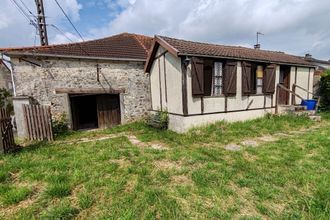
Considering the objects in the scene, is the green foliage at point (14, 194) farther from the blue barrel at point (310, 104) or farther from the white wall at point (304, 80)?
the white wall at point (304, 80)

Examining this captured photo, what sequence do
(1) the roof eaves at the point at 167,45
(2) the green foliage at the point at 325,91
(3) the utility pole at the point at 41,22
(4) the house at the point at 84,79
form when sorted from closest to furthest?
(1) the roof eaves at the point at 167,45 → (4) the house at the point at 84,79 → (2) the green foliage at the point at 325,91 → (3) the utility pole at the point at 41,22

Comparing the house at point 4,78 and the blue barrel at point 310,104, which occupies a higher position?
the house at point 4,78

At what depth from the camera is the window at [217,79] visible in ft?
27.2

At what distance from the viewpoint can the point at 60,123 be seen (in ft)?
29.4

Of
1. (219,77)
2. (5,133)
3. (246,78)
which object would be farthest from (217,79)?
(5,133)

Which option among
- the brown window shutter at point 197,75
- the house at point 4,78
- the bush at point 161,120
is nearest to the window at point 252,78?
the brown window shutter at point 197,75

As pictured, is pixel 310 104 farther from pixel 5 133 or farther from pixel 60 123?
pixel 5 133

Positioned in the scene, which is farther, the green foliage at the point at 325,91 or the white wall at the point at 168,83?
the green foliage at the point at 325,91

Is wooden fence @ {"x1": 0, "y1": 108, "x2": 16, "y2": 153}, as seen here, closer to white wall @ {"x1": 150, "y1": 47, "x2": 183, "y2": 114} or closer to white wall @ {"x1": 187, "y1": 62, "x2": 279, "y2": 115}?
white wall @ {"x1": 150, "y1": 47, "x2": 183, "y2": 114}

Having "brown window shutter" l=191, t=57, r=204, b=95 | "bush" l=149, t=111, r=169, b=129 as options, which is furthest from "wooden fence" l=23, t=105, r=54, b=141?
"brown window shutter" l=191, t=57, r=204, b=95

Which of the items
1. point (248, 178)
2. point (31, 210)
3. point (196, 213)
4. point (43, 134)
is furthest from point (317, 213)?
point (43, 134)

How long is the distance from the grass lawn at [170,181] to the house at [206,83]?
5.93 feet

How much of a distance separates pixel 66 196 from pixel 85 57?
23.8 feet

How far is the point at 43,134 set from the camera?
7.63 meters
